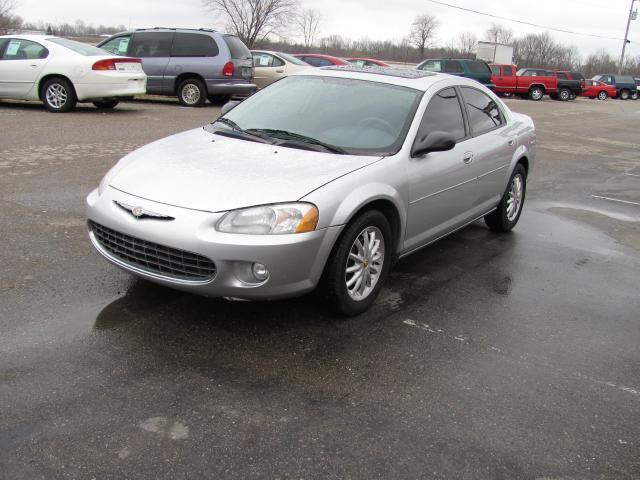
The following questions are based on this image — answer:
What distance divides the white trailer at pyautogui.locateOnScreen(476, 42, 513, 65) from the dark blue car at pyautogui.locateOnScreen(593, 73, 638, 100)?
26.6 feet

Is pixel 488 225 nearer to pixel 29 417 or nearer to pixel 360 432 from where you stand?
pixel 360 432

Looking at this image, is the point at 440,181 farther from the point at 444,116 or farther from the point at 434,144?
the point at 444,116

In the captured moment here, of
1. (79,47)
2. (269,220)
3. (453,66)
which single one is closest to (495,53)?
(453,66)

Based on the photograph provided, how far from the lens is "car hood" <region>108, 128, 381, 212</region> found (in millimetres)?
3564

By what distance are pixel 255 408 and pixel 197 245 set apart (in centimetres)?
95

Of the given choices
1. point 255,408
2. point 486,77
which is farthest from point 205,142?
point 486,77

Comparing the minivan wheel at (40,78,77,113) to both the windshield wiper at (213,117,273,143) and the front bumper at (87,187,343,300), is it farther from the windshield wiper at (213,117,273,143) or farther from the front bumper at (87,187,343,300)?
the front bumper at (87,187,343,300)

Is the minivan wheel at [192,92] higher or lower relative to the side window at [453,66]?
lower

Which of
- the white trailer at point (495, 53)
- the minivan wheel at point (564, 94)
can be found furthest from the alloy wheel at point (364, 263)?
the white trailer at point (495, 53)

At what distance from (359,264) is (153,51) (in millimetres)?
12541

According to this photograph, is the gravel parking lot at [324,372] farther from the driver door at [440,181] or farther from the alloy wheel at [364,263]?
the driver door at [440,181]

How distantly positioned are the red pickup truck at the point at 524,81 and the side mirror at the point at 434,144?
2938cm

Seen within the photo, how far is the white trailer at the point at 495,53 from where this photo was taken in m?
41.5

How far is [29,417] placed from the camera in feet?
9.20
